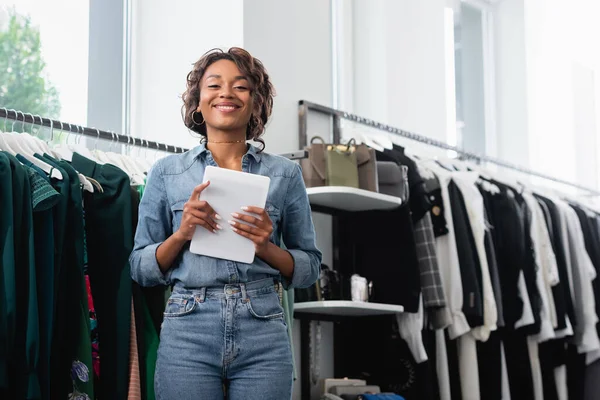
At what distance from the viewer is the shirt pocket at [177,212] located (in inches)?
86.2

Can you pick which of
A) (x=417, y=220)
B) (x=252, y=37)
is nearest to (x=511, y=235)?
(x=417, y=220)

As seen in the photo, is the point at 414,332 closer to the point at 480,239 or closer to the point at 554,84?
the point at 480,239

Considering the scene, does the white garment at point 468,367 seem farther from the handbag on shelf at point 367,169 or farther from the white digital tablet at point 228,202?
the white digital tablet at point 228,202

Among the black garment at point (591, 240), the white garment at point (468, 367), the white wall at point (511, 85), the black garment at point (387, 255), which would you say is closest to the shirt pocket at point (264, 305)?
the black garment at point (387, 255)

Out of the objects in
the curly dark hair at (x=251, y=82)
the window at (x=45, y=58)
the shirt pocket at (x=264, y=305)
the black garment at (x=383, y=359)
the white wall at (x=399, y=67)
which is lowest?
the black garment at (x=383, y=359)

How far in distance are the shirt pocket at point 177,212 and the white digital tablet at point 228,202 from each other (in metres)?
0.10

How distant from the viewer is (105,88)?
3.79 m

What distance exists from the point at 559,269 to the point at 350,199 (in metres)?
1.63

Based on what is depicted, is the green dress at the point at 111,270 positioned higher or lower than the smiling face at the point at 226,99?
lower

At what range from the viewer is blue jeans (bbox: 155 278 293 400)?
2.04 m

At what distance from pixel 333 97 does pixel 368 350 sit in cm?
149

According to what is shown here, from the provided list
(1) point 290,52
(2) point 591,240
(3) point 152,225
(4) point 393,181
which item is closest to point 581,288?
(2) point 591,240

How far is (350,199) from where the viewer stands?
3.63m

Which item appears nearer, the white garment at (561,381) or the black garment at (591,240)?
the white garment at (561,381)
